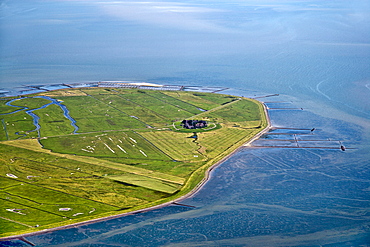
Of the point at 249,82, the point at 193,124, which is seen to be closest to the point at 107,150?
the point at 193,124

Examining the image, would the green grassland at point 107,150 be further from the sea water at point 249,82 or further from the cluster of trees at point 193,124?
the sea water at point 249,82

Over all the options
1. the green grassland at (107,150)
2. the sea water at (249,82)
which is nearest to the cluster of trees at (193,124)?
the green grassland at (107,150)

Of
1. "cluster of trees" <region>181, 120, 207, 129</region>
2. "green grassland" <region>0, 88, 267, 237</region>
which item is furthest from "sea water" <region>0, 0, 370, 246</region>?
"cluster of trees" <region>181, 120, 207, 129</region>

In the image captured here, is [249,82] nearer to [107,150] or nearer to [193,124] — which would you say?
[193,124]

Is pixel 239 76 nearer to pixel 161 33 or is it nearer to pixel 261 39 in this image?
pixel 261 39

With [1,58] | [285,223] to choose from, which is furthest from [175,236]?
[1,58]
